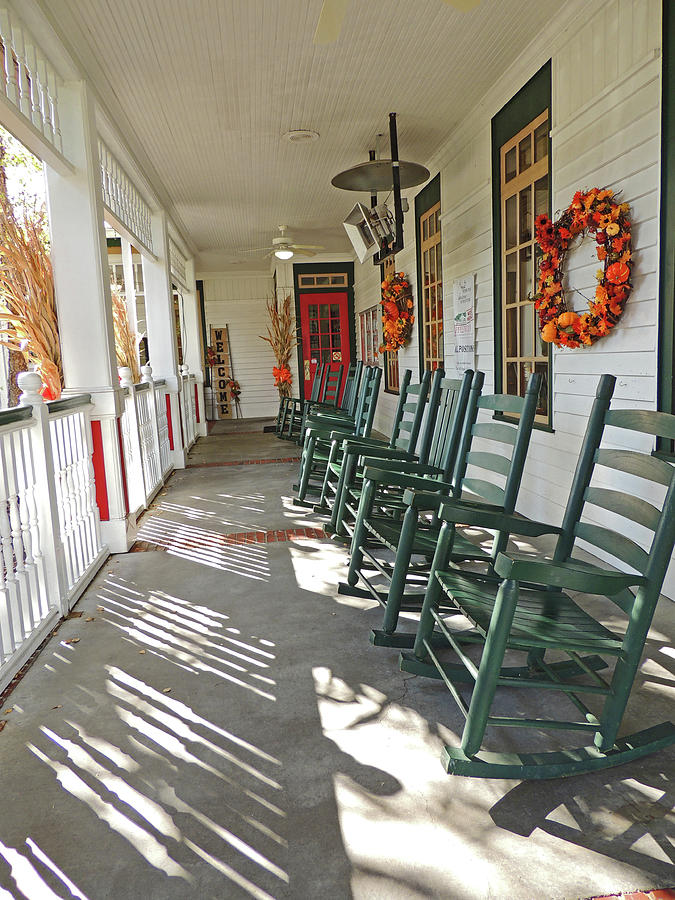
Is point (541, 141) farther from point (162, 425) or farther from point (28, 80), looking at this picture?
point (162, 425)

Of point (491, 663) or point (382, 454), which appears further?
point (382, 454)

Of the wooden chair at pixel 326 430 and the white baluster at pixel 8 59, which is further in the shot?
the wooden chair at pixel 326 430

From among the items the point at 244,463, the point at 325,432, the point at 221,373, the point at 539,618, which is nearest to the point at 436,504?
→ the point at 539,618

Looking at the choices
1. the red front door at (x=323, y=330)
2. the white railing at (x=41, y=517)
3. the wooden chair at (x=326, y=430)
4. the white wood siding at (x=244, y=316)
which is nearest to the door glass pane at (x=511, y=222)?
the wooden chair at (x=326, y=430)

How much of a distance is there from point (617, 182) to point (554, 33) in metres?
1.28

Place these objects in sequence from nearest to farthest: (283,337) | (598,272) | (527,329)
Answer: (598,272), (527,329), (283,337)

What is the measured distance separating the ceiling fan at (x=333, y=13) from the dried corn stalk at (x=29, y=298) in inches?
80.5

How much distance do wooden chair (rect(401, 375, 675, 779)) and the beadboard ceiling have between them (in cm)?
295

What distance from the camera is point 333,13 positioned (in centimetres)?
258

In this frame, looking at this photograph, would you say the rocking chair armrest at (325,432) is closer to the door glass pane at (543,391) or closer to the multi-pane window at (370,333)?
the door glass pane at (543,391)

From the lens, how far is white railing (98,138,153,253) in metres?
4.88

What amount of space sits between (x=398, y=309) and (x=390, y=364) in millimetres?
1521

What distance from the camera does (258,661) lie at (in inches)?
103

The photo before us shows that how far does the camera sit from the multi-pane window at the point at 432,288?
22.1 ft
